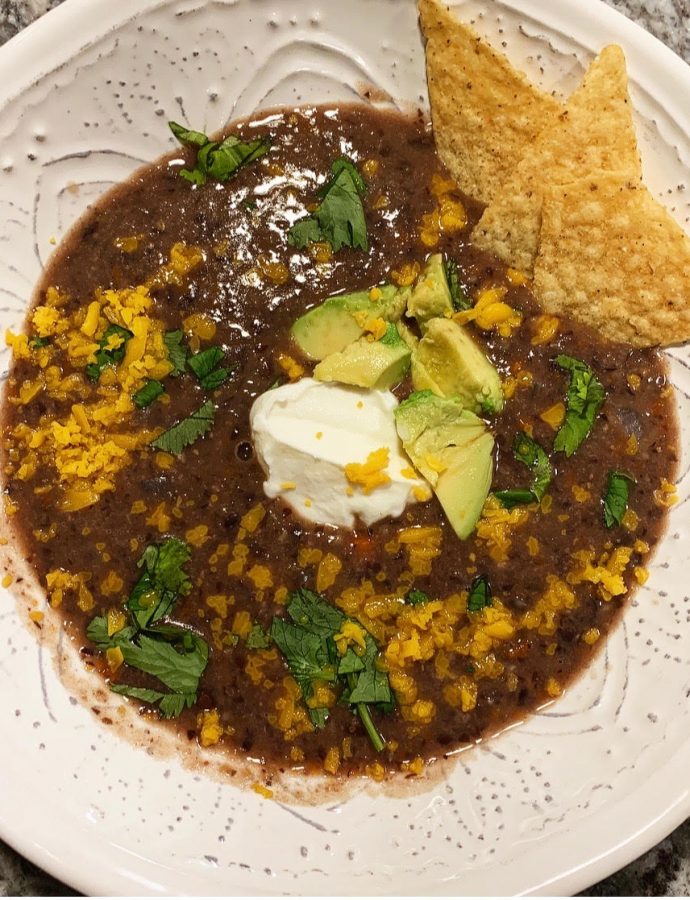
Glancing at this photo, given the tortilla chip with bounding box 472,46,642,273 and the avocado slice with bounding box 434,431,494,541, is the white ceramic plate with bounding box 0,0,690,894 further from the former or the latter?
the avocado slice with bounding box 434,431,494,541

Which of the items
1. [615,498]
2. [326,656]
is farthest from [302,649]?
[615,498]

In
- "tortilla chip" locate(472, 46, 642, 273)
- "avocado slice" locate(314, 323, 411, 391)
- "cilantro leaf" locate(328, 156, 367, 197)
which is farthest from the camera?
"cilantro leaf" locate(328, 156, 367, 197)

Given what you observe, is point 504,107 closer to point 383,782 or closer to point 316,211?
point 316,211

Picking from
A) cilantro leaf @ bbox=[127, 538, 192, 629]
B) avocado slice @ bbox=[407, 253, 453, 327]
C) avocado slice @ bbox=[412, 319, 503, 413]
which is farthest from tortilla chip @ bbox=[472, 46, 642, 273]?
cilantro leaf @ bbox=[127, 538, 192, 629]

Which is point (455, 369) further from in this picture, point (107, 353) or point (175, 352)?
point (107, 353)

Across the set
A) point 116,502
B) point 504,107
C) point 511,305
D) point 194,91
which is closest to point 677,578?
point 511,305

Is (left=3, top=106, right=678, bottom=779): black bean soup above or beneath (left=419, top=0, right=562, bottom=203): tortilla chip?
beneath

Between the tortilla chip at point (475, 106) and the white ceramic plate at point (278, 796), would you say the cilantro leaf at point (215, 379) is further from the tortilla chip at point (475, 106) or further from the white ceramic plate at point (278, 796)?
the tortilla chip at point (475, 106)
